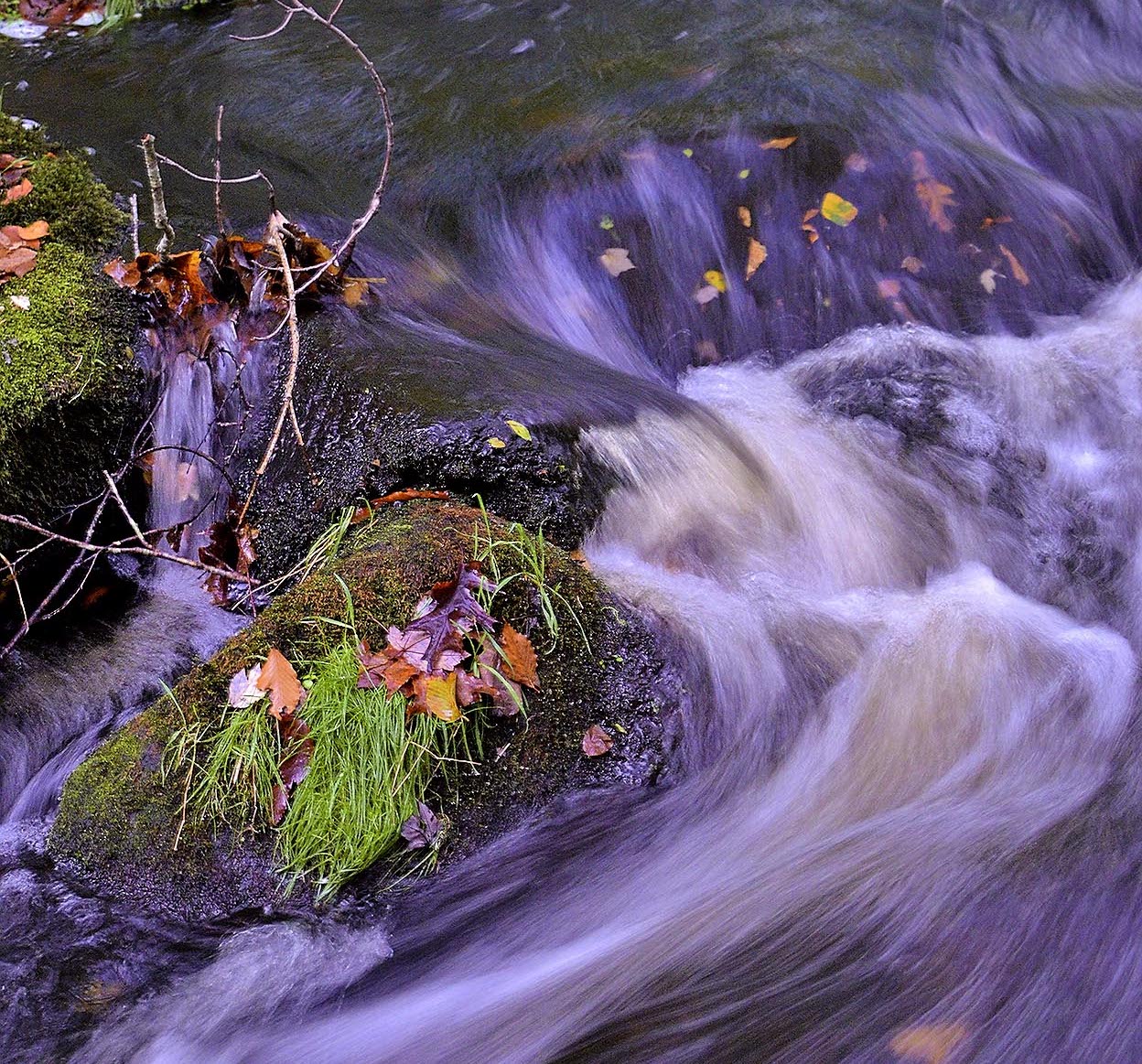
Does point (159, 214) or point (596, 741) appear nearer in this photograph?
point (596, 741)

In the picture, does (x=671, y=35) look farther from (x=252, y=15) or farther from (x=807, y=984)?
(x=807, y=984)

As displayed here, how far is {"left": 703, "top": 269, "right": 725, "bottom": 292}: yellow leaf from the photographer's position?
5485 mm

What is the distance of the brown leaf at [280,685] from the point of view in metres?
3.02

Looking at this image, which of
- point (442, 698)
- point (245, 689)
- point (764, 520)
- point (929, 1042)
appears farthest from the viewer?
point (764, 520)

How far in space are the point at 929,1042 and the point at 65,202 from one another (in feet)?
15.1

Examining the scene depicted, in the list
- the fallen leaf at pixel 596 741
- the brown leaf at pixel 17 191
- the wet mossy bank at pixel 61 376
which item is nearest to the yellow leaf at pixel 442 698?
the fallen leaf at pixel 596 741

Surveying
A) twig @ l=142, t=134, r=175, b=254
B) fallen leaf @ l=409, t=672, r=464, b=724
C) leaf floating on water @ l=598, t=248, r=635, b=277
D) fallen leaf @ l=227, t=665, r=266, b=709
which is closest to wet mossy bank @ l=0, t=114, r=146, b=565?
twig @ l=142, t=134, r=175, b=254

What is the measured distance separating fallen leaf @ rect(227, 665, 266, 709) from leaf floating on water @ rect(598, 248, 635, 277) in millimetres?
3240

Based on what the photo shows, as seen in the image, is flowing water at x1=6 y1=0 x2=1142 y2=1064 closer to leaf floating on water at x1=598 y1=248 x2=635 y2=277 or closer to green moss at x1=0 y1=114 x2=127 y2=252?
leaf floating on water at x1=598 y1=248 x2=635 y2=277

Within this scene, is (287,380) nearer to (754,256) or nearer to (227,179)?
(227,179)

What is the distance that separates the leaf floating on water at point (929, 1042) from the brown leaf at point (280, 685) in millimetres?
1861

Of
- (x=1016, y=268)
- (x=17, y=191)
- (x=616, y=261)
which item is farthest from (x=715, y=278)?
(x=17, y=191)

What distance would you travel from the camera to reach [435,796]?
3064 millimetres

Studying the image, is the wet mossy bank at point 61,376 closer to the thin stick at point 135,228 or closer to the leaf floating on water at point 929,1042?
the thin stick at point 135,228
